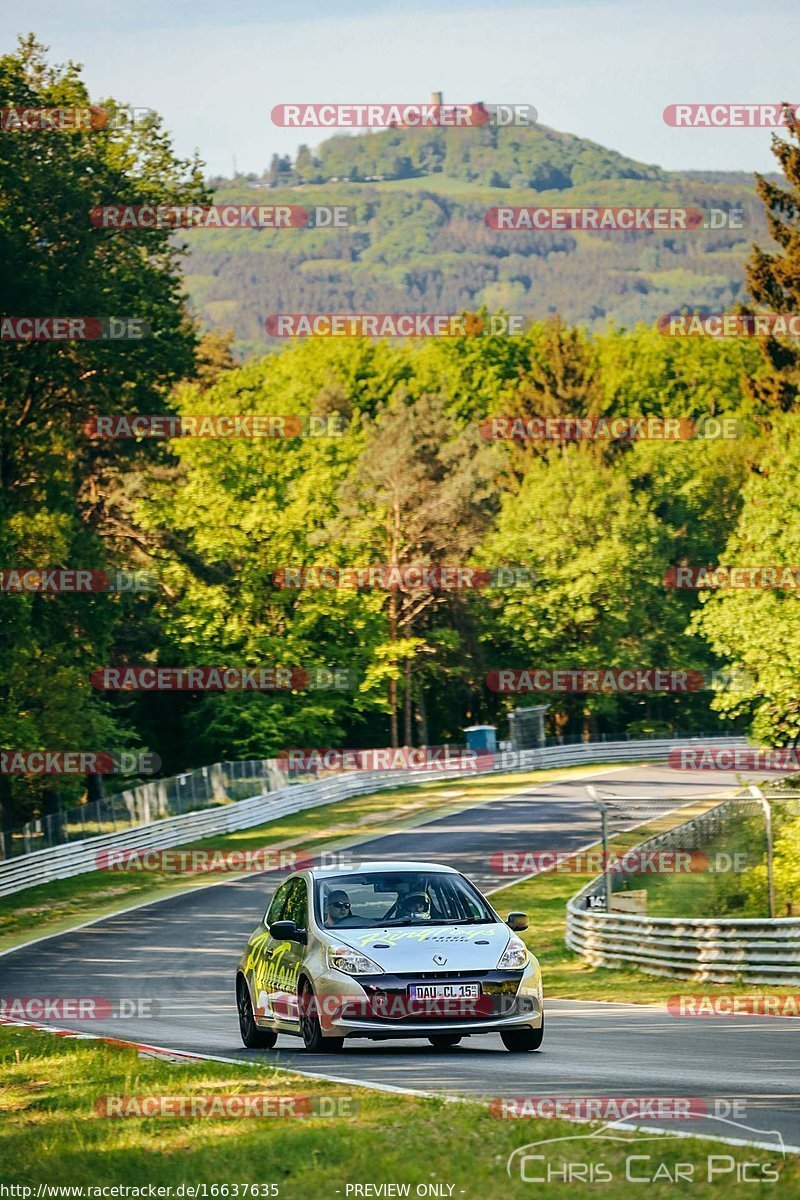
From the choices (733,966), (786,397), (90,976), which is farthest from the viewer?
(786,397)

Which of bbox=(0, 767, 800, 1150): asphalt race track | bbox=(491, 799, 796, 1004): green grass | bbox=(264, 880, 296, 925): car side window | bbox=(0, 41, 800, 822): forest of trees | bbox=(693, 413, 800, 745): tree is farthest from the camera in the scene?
bbox=(0, 41, 800, 822): forest of trees

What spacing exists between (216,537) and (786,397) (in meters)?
21.8

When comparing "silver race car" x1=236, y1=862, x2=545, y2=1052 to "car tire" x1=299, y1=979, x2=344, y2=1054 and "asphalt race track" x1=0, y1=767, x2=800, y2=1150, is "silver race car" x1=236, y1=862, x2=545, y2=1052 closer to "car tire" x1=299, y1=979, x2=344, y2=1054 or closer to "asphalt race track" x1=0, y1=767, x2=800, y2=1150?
"car tire" x1=299, y1=979, x2=344, y2=1054

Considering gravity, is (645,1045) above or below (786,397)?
Answer: below

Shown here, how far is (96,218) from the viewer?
43.2 meters

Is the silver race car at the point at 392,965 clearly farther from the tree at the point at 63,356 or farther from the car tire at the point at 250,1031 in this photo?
the tree at the point at 63,356

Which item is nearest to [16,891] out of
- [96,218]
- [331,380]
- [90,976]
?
[90,976]

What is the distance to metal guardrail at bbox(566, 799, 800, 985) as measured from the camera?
21078 millimetres

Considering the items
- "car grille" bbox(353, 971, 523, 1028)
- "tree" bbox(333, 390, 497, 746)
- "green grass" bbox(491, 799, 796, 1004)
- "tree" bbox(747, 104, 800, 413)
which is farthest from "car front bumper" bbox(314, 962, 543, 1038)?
"tree" bbox(333, 390, 497, 746)

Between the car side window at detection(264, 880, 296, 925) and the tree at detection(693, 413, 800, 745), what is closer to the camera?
the car side window at detection(264, 880, 296, 925)

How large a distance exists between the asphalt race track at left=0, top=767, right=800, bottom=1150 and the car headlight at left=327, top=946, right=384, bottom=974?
0.65 metres

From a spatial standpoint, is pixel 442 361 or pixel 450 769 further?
pixel 442 361

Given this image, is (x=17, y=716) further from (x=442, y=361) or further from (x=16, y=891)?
(x=442, y=361)

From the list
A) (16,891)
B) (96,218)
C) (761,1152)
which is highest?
(96,218)
